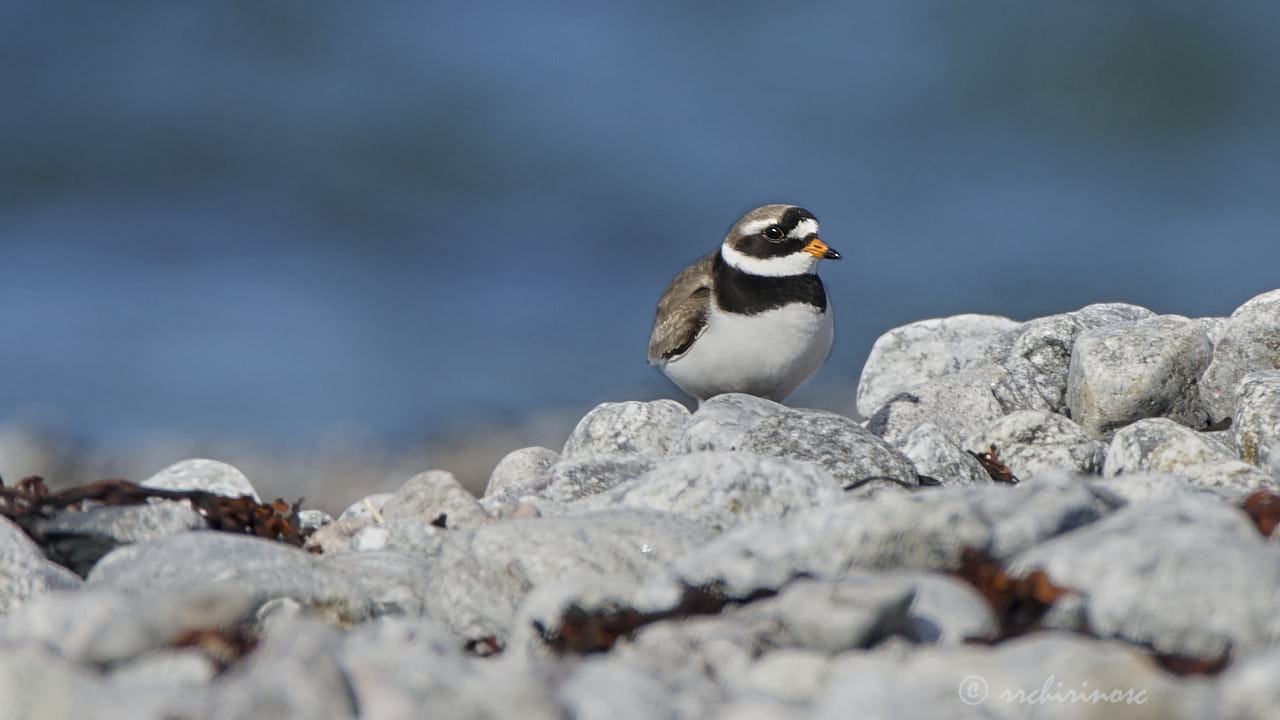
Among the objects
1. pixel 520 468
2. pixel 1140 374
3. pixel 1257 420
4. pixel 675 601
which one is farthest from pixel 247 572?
pixel 1140 374

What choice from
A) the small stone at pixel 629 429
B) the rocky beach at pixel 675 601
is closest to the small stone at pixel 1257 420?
the rocky beach at pixel 675 601

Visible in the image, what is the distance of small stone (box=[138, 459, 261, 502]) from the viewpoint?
5539mm

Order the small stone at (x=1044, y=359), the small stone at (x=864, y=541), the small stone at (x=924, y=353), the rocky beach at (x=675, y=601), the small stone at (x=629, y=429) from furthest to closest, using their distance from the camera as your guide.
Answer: the small stone at (x=924, y=353), the small stone at (x=1044, y=359), the small stone at (x=629, y=429), the small stone at (x=864, y=541), the rocky beach at (x=675, y=601)

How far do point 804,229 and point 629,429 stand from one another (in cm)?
154

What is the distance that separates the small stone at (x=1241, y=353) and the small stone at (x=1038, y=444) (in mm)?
901

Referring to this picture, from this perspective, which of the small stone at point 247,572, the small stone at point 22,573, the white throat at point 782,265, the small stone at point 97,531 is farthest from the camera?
the white throat at point 782,265

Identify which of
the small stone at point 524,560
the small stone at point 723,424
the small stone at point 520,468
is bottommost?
the small stone at point 524,560

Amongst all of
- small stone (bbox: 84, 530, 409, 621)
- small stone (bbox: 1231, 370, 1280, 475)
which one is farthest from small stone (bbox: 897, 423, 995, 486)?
small stone (bbox: 84, 530, 409, 621)

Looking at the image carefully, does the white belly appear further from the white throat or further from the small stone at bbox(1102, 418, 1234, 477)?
the small stone at bbox(1102, 418, 1234, 477)

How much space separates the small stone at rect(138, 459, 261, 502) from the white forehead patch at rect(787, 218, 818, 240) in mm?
3205

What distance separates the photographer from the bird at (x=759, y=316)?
708 cm

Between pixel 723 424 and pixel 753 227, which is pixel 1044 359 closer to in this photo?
pixel 753 227

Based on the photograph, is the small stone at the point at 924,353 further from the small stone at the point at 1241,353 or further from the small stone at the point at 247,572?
the small stone at the point at 247,572

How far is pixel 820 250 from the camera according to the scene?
23.5ft
